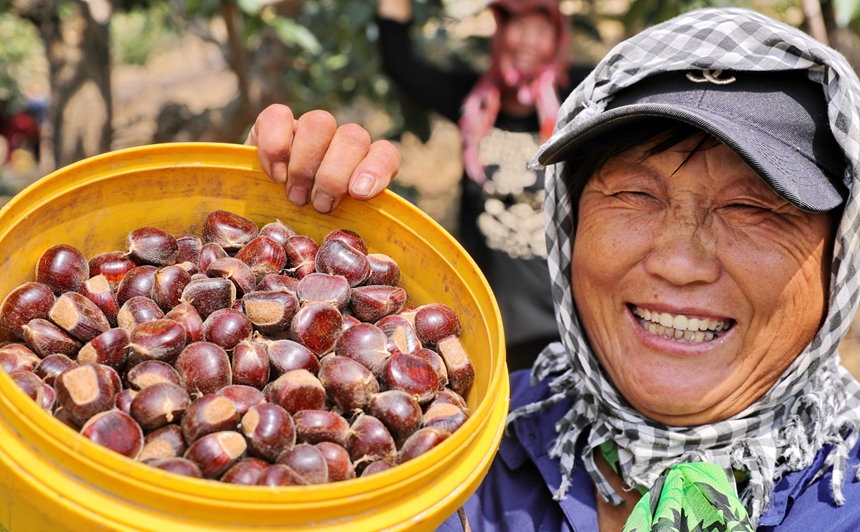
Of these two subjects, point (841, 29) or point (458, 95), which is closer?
point (841, 29)

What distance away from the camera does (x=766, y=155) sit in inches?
54.7

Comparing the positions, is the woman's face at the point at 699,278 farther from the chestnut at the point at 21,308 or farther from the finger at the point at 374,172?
the chestnut at the point at 21,308

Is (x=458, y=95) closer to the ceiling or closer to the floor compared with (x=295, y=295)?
closer to the floor

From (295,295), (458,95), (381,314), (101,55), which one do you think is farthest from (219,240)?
(101,55)

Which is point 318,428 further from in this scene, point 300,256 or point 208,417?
point 300,256

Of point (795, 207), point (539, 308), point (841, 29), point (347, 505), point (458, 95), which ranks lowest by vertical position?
point (539, 308)

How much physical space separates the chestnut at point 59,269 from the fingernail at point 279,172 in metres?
0.44

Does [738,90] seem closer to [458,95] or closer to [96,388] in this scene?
[96,388]

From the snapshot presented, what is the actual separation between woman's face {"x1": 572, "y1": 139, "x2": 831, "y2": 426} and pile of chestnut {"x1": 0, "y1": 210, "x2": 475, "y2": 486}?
416 millimetres

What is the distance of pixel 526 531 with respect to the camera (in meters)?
1.69

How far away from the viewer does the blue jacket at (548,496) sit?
1479 mm

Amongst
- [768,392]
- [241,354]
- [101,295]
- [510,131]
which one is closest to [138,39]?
[510,131]

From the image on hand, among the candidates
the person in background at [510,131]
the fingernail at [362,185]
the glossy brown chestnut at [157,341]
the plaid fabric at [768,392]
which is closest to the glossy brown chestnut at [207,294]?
the glossy brown chestnut at [157,341]

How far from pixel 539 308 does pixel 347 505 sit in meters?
2.74
